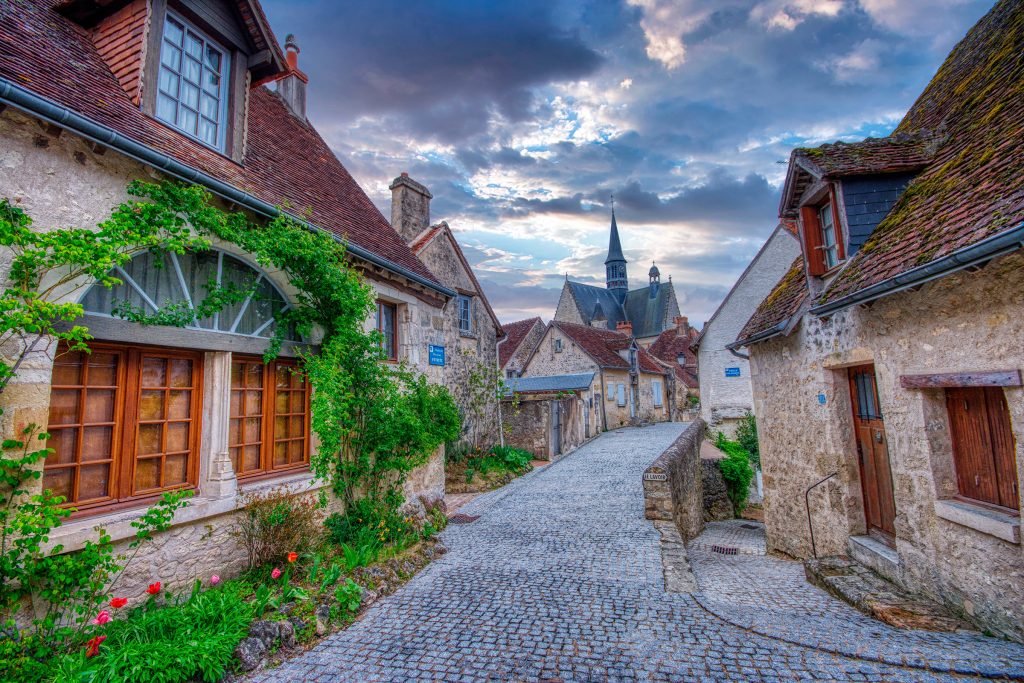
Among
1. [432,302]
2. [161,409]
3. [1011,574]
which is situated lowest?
[1011,574]

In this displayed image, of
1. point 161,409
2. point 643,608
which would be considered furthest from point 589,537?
point 161,409

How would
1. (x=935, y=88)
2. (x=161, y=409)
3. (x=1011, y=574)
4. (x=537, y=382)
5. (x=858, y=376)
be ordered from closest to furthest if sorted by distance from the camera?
(x=1011, y=574), (x=161, y=409), (x=858, y=376), (x=935, y=88), (x=537, y=382)

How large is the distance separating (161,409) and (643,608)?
4.61 metres

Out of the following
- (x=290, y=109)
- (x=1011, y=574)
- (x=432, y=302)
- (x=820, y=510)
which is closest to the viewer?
(x=1011, y=574)

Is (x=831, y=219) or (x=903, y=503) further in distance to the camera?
(x=831, y=219)

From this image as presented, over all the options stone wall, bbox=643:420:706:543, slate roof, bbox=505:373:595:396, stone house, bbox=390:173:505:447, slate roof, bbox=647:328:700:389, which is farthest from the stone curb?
slate roof, bbox=647:328:700:389

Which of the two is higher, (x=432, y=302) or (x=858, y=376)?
(x=432, y=302)

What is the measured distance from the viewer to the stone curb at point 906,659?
3081mm

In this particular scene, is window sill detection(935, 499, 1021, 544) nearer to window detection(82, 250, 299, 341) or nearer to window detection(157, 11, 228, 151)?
window detection(82, 250, 299, 341)

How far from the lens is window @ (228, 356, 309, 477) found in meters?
4.98

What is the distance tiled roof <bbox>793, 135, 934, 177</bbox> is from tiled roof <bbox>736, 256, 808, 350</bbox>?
1.74 metres

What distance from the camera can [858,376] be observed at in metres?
6.03

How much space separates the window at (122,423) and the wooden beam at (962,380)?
659 centimetres

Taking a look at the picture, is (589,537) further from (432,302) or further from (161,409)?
(161,409)
